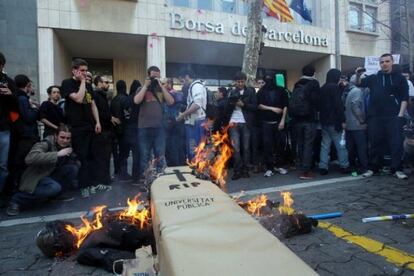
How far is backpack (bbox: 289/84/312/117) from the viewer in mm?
6922

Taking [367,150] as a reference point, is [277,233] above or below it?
below

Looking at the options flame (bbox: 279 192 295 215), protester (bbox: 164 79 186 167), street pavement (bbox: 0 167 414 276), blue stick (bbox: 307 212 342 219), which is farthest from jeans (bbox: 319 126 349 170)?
blue stick (bbox: 307 212 342 219)

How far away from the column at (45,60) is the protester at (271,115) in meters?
9.71

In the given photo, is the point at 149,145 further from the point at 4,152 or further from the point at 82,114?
the point at 4,152

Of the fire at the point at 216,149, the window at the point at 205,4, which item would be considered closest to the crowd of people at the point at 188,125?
the fire at the point at 216,149

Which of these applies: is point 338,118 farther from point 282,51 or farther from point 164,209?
point 282,51

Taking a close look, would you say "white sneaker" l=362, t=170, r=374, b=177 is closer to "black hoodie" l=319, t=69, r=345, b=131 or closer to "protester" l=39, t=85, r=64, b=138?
"black hoodie" l=319, t=69, r=345, b=131

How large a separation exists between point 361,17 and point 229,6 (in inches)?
372

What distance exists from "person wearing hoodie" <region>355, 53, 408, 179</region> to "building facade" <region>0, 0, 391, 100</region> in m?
10.8

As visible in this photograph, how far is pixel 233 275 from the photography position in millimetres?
1622

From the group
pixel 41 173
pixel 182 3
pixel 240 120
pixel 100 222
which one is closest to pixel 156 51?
pixel 182 3

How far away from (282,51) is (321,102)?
1352 cm

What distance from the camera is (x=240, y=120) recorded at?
7.13m

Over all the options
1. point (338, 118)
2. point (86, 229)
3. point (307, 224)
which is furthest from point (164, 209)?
point (338, 118)
